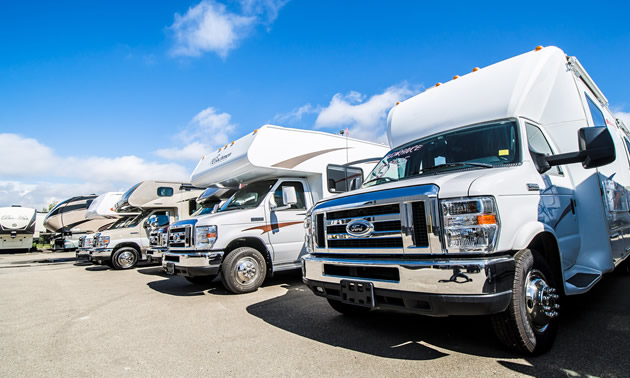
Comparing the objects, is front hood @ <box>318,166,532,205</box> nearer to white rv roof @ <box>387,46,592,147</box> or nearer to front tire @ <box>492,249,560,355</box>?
front tire @ <box>492,249,560,355</box>

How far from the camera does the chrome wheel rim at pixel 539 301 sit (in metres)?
3.06

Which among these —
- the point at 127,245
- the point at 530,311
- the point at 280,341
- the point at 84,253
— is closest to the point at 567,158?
the point at 530,311

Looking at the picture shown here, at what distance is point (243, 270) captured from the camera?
6492mm

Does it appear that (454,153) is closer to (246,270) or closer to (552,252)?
(552,252)

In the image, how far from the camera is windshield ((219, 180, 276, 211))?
7066mm

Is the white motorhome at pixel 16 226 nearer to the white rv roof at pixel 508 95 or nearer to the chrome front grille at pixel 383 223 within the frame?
the chrome front grille at pixel 383 223

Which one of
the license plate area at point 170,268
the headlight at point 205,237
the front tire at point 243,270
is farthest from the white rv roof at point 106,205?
the front tire at point 243,270

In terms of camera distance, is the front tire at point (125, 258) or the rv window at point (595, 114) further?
the front tire at point (125, 258)

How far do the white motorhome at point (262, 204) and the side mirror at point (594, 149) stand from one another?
320 centimetres

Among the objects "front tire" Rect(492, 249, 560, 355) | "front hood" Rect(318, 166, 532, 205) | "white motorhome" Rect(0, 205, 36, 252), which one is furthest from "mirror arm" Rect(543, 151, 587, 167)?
"white motorhome" Rect(0, 205, 36, 252)

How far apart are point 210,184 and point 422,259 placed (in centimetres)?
670

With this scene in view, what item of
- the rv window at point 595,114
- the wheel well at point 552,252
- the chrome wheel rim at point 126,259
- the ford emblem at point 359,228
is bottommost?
the chrome wheel rim at point 126,259

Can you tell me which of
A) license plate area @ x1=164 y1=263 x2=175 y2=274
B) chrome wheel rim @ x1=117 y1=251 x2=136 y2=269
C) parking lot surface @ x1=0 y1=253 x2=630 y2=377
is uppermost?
license plate area @ x1=164 y1=263 x2=175 y2=274

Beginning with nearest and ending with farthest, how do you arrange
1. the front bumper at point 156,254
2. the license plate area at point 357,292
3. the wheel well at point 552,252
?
1. the license plate area at point 357,292
2. the wheel well at point 552,252
3. the front bumper at point 156,254
